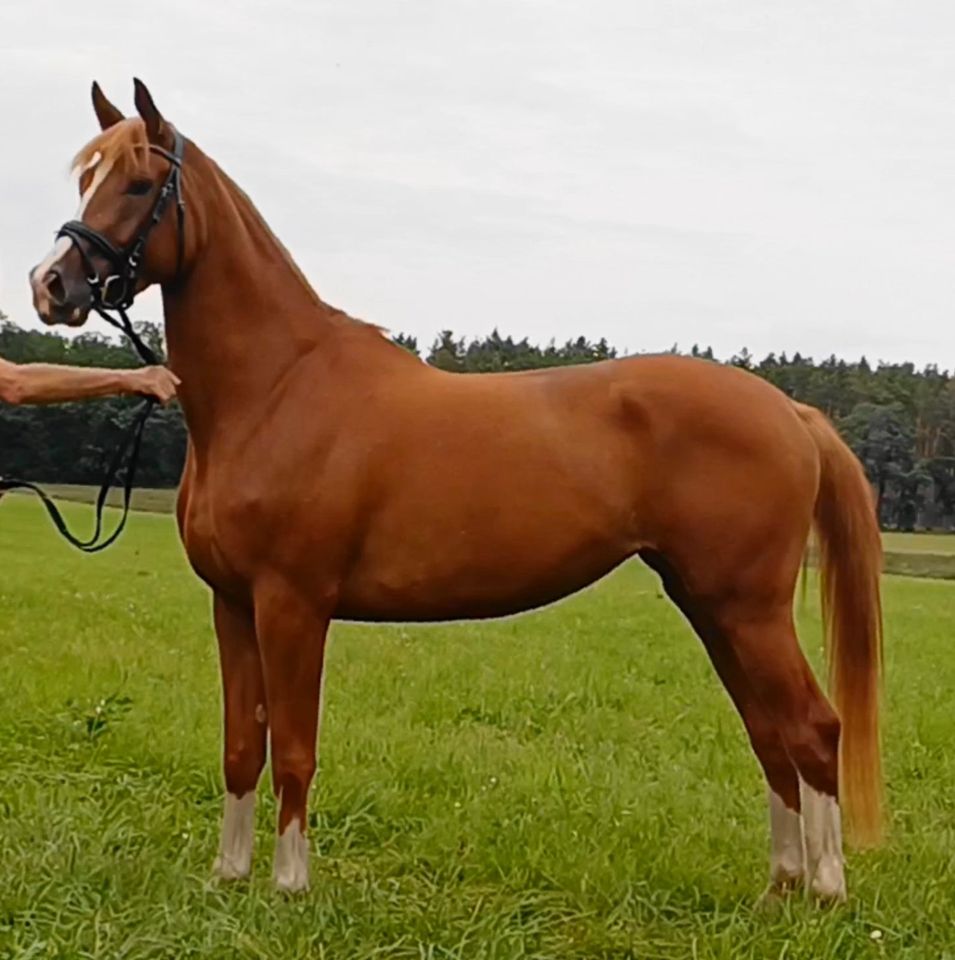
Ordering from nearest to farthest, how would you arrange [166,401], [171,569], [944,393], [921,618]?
[166,401] < [921,618] < [171,569] < [944,393]

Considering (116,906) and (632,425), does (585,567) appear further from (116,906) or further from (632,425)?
(116,906)

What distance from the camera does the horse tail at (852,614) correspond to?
168 inches

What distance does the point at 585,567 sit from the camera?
402 cm

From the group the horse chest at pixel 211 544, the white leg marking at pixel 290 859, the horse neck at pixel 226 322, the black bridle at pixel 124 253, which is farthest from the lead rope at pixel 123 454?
the white leg marking at pixel 290 859

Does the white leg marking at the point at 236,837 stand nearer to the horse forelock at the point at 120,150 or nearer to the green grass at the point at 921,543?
the horse forelock at the point at 120,150

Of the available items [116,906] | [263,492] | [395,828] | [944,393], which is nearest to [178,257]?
[263,492]

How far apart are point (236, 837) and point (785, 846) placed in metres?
1.93

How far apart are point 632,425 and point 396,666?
4.62m

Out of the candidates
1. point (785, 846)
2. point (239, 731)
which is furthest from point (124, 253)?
point (785, 846)

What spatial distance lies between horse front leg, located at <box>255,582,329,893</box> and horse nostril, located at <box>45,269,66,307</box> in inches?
42.2

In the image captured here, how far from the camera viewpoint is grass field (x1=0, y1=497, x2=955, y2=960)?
144 inches

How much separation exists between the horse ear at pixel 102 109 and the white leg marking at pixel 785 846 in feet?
10.6

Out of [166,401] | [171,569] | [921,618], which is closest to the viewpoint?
[166,401]

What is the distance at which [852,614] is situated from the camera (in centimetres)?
433
